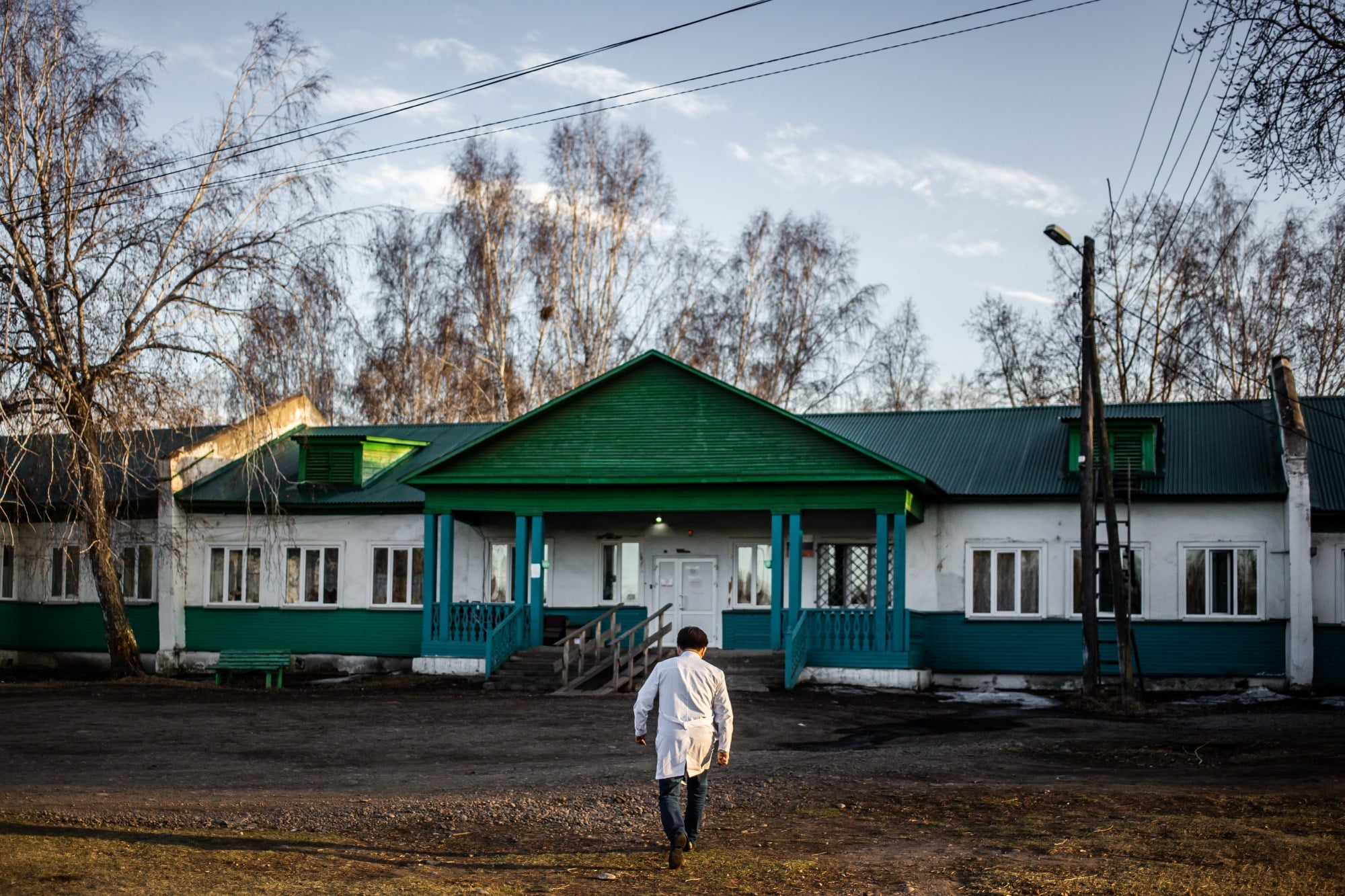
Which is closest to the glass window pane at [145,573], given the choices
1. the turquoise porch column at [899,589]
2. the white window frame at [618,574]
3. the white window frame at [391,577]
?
the white window frame at [391,577]

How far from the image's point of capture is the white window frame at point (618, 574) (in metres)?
26.9

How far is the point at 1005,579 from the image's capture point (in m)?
25.1

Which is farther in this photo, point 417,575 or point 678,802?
point 417,575

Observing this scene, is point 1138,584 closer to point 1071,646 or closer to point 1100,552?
point 1100,552

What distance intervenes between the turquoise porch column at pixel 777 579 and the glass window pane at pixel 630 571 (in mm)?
3449

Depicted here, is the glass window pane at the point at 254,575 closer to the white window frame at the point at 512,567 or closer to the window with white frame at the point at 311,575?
the window with white frame at the point at 311,575

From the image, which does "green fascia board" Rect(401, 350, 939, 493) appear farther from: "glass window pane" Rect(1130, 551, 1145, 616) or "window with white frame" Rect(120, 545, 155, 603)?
"window with white frame" Rect(120, 545, 155, 603)

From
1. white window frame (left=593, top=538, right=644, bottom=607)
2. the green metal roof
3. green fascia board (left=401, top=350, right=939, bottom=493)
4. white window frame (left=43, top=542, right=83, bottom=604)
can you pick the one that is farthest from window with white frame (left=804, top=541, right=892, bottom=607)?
white window frame (left=43, top=542, right=83, bottom=604)

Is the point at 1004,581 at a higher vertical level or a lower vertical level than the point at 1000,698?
higher

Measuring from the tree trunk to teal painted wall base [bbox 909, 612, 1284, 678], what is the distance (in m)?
14.7

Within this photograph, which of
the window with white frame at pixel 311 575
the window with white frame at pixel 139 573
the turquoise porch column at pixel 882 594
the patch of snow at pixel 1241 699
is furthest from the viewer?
the window with white frame at pixel 139 573

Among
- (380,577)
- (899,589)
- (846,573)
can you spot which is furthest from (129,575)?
(899,589)

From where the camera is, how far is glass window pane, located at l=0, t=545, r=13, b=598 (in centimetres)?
3078

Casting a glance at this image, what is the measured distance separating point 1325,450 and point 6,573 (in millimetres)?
28427
